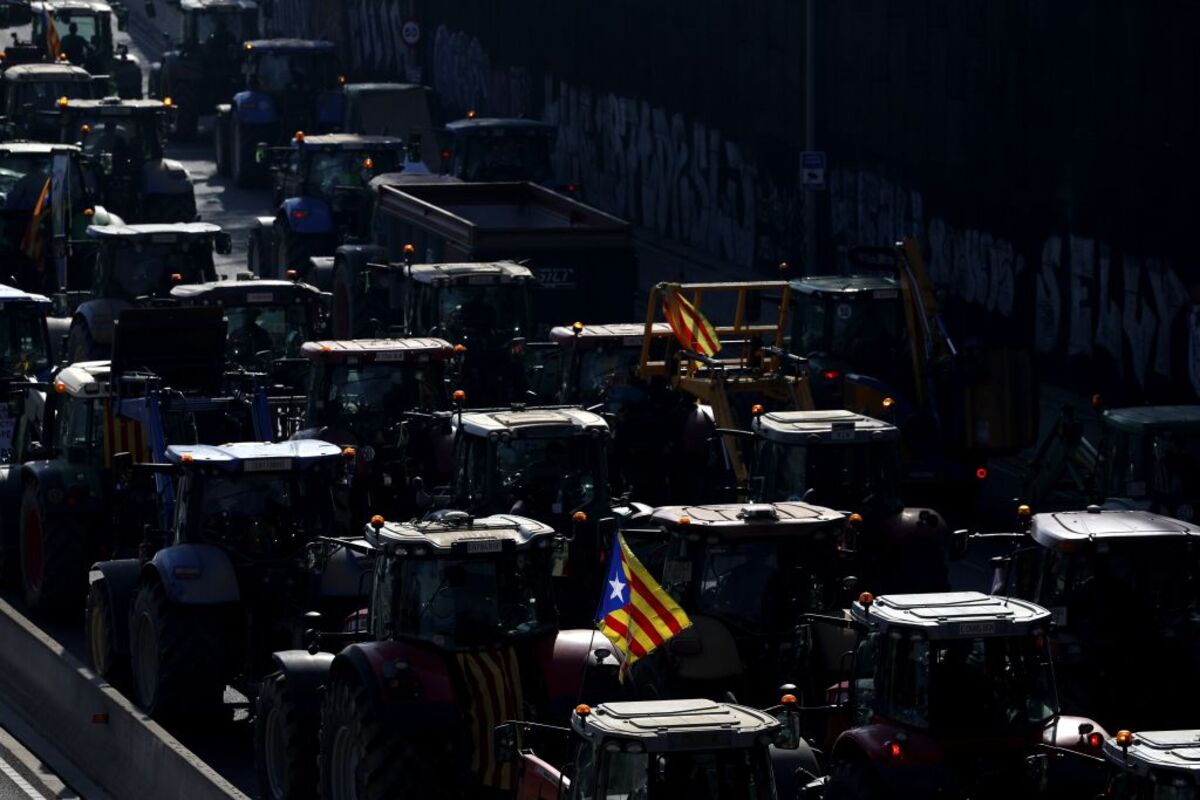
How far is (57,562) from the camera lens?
1068 inches

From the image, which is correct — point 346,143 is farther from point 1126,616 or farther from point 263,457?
point 1126,616

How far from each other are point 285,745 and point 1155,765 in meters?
7.72

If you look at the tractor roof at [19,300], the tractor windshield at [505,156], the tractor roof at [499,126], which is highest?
the tractor roof at [499,126]

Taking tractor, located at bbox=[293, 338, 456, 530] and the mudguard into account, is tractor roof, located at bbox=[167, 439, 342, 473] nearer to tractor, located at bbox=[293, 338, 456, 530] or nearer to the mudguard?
tractor, located at bbox=[293, 338, 456, 530]

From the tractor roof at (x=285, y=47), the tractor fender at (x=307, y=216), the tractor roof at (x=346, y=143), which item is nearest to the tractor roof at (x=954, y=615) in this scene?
the tractor fender at (x=307, y=216)

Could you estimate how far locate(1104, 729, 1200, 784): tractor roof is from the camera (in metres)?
14.7

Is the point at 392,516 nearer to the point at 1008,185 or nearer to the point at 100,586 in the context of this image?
the point at 100,586

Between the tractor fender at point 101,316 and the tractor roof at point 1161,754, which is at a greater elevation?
the tractor fender at point 101,316

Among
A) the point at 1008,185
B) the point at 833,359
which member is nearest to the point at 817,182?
the point at 1008,185

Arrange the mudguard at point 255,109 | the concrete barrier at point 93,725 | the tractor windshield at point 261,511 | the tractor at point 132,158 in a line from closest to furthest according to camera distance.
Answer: the concrete barrier at point 93,725 → the tractor windshield at point 261,511 → the tractor at point 132,158 → the mudguard at point 255,109

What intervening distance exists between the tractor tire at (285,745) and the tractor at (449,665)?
0.70m

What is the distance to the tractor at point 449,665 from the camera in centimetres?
1856

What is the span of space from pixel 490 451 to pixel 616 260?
13678 mm

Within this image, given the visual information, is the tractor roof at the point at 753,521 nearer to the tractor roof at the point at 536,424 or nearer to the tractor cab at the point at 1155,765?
the tractor roof at the point at 536,424
